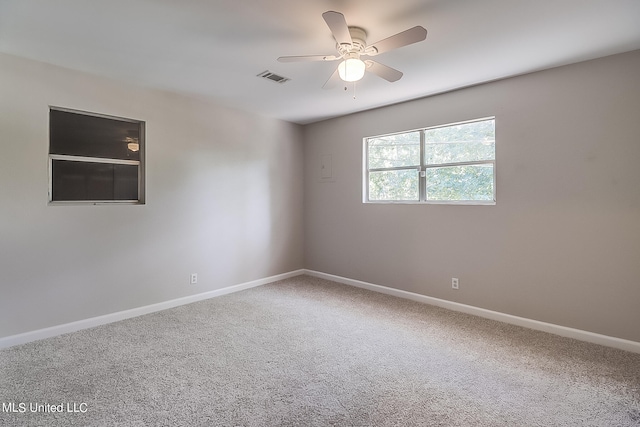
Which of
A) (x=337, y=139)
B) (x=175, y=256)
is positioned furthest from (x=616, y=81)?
(x=175, y=256)

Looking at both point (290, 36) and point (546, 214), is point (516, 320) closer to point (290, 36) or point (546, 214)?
point (546, 214)

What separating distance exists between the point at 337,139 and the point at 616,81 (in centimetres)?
304

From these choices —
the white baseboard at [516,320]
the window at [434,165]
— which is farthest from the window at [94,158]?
the white baseboard at [516,320]

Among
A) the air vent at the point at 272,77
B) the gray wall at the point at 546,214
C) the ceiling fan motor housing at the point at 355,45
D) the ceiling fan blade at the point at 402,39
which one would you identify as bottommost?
the gray wall at the point at 546,214

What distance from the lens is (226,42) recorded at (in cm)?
240

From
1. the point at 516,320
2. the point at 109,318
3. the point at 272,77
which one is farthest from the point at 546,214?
the point at 109,318

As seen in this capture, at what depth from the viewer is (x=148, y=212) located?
11.3 ft

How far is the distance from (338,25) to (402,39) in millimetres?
433

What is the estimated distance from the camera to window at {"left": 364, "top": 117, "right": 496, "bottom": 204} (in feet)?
11.1

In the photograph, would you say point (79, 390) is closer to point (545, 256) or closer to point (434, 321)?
point (434, 321)

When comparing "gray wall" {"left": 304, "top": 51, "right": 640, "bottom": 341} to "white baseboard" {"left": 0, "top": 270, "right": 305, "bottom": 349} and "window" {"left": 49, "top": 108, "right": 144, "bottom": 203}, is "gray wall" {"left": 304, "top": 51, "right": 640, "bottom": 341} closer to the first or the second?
"white baseboard" {"left": 0, "top": 270, "right": 305, "bottom": 349}

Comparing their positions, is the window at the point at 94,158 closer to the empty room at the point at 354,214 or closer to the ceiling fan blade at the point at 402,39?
the empty room at the point at 354,214

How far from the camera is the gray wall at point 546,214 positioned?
259 cm

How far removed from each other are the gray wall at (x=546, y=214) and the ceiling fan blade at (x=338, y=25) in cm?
207
